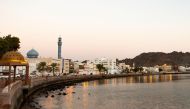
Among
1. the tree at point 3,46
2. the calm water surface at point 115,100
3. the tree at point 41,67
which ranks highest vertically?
the tree at point 3,46

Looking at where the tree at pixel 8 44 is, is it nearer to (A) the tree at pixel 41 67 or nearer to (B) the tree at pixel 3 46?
(B) the tree at pixel 3 46

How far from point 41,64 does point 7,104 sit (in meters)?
173

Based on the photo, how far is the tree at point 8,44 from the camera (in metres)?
72.1

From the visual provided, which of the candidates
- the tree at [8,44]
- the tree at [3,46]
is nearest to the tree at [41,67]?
the tree at [8,44]

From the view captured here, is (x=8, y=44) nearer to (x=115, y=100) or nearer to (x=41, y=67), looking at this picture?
(x=115, y=100)

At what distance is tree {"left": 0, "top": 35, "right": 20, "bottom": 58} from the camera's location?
7212cm

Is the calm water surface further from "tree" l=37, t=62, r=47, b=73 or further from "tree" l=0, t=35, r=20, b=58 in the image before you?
"tree" l=37, t=62, r=47, b=73

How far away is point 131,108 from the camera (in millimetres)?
58781

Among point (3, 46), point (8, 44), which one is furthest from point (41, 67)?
point (3, 46)

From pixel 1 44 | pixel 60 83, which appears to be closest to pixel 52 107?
pixel 1 44

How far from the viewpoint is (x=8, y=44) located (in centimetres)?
7481

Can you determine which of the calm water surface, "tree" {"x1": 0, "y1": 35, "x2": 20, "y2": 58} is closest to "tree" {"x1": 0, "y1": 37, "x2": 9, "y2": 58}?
"tree" {"x1": 0, "y1": 35, "x2": 20, "y2": 58}

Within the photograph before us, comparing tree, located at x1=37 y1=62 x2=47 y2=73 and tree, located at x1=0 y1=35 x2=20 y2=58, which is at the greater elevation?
tree, located at x1=0 y1=35 x2=20 y2=58

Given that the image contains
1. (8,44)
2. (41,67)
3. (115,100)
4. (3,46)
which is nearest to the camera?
(3,46)
